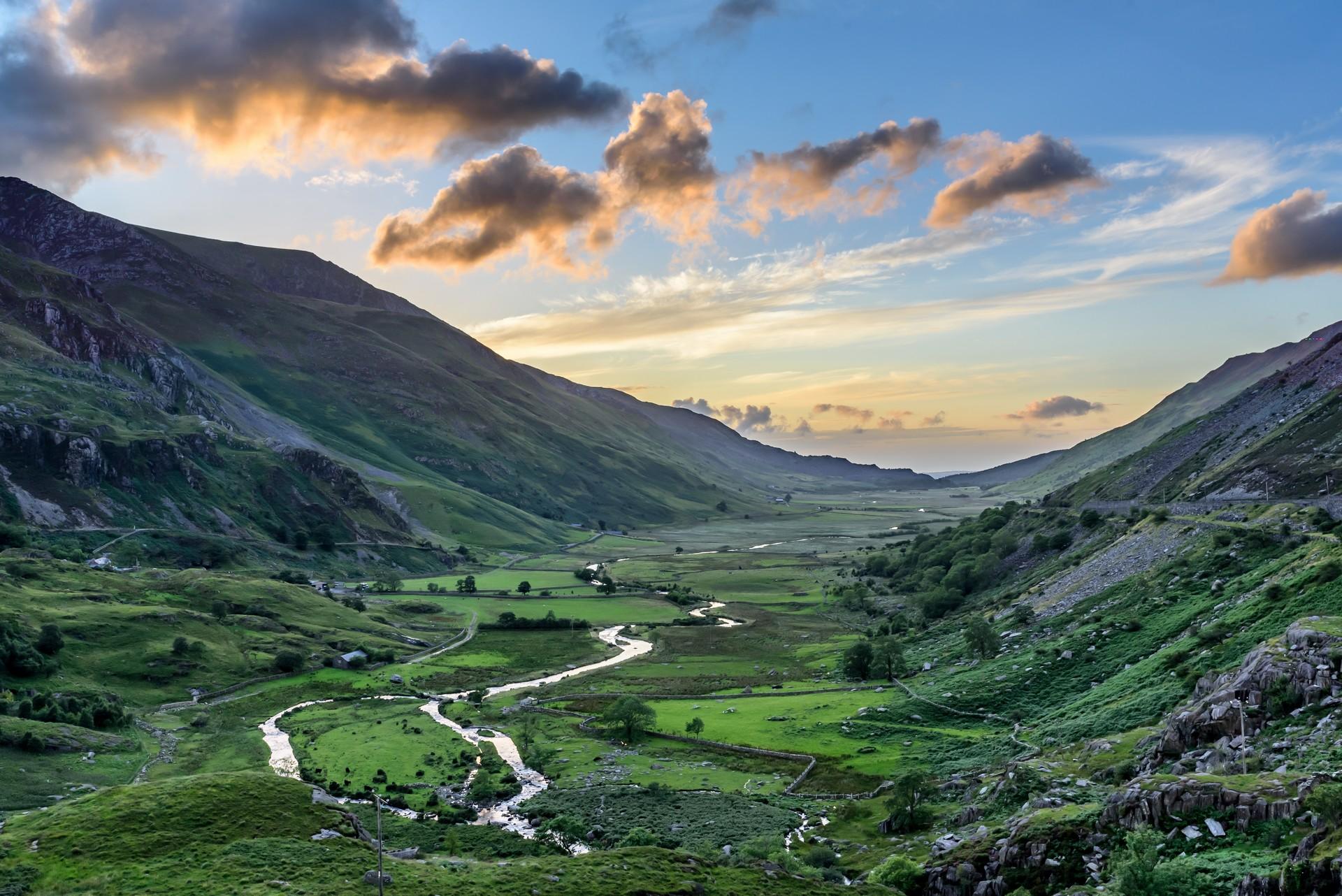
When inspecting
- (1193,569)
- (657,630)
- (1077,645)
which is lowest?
(657,630)

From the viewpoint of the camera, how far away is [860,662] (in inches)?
4136

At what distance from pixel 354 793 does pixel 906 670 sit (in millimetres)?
62131

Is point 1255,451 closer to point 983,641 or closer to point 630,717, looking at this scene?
point 983,641

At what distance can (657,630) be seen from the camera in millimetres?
166375

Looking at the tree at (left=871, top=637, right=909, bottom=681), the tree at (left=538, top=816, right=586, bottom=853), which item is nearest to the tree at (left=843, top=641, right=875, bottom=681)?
the tree at (left=871, top=637, right=909, bottom=681)

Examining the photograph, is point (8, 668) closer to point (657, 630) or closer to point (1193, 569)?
point (657, 630)

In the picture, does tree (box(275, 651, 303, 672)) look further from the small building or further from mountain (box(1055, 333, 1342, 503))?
mountain (box(1055, 333, 1342, 503))

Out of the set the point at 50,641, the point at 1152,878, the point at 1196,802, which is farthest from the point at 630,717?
the point at 50,641

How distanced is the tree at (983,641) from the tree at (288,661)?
9506 centimetres

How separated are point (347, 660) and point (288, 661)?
363 inches

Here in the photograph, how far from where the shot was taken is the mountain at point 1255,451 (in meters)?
105

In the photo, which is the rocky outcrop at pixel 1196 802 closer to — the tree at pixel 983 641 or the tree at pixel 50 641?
the tree at pixel 983 641

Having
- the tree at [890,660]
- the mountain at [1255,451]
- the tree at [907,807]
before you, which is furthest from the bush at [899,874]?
the mountain at [1255,451]

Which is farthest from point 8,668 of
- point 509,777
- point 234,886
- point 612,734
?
point 234,886
